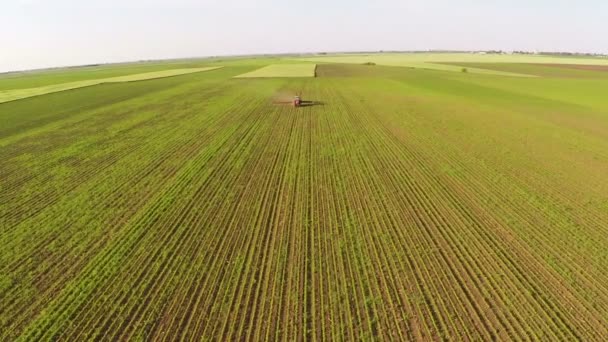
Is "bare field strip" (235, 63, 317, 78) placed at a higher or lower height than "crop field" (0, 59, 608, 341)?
higher

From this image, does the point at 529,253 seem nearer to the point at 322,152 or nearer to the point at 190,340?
the point at 190,340

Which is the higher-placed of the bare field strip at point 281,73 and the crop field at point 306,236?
the bare field strip at point 281,73

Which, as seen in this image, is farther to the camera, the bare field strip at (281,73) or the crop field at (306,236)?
the bare field strip at (281,73)

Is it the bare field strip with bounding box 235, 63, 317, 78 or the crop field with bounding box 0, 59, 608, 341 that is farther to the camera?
the bare field strip with bounding box 235, 63, 317, 78

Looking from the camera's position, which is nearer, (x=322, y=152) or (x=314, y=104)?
(x=322, y=152)

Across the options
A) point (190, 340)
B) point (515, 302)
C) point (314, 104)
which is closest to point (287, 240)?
point (190, 340)

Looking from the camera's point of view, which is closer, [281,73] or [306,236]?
[306,236]

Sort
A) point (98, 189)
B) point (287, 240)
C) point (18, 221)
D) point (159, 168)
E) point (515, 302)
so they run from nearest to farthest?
point (515, 302) → point (287, 240) → point (18, 221) → point (98, 189) → point (159, 168)

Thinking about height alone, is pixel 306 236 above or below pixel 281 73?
below
